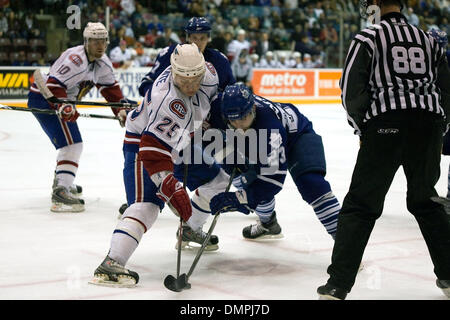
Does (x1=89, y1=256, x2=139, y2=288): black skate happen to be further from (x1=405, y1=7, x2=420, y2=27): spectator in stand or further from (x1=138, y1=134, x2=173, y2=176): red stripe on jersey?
(x1=405, y1=7, x2=420, y2=27): spectator in stand

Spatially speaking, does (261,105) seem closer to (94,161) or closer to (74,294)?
(74,294)

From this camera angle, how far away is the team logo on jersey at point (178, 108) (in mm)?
3182

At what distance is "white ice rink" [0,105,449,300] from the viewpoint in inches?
123

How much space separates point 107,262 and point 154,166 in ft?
1.44

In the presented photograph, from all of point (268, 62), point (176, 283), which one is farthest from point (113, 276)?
point (268, 62)

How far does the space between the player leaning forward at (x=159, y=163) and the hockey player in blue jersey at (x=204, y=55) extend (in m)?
1.36

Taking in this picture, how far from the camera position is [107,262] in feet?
10.4

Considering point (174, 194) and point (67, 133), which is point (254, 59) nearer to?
point (67, 133)

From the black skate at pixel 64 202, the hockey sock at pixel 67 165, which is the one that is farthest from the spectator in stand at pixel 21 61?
the black skate at pixel 64 202

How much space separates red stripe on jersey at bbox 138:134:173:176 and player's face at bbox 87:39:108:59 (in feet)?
7.05

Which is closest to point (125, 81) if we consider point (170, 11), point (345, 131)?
point (170, 11)

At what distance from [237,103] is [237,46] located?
11.9 m

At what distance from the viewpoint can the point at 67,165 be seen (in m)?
5.25

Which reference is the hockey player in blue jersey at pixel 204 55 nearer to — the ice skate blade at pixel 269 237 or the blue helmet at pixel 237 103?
the ice skate blade at pixel 269 237
